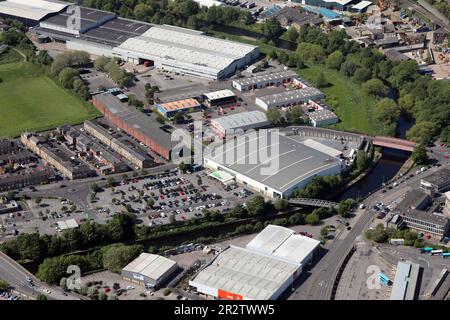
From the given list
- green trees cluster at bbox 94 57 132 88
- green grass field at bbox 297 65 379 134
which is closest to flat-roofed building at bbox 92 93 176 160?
green trees cluster at bbox 94 57 132 88

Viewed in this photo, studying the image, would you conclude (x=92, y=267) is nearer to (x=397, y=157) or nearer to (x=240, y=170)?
(x=240, y=170)

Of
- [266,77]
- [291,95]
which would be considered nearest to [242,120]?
[291,95]

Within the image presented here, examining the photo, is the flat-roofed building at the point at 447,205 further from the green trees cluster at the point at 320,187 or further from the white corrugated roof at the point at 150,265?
the white corrugated roof at the point at 150,265

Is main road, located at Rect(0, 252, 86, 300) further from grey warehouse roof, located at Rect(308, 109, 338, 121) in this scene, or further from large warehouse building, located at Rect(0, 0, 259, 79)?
large warehouse building, located at Rect(0, 0, 259, 79)

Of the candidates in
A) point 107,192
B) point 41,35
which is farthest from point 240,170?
point 41,35

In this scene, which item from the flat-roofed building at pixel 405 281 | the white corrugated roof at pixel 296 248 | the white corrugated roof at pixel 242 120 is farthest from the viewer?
the white corrugated roof at pixel 242 120

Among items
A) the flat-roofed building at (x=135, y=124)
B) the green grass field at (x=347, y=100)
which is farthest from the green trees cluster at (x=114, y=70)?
the green grass field at (x=347, y=100)

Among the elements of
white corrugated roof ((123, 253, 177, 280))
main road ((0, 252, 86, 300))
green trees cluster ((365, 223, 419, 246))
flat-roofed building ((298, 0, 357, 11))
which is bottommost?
main road ((0, 252, 86, 300))
